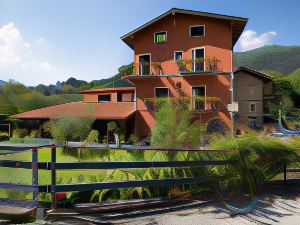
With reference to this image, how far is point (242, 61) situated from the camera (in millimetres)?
89562

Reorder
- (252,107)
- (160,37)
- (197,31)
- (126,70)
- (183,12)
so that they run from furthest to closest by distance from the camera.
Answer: (252,107)
(126,70)
(160,37)
(197,31)
(183,12)

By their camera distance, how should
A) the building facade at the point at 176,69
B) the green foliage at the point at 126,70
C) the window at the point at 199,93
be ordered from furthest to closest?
the green foliage at the point at 126,70 < the building facade at the point at 176,69 < the window at the point at 199,93

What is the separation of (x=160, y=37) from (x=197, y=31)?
9.65 ft

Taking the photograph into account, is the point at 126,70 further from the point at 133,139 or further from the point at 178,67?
the point at 133,139

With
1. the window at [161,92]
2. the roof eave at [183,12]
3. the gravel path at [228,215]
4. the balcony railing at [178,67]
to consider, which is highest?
the roof eave at [183,12]

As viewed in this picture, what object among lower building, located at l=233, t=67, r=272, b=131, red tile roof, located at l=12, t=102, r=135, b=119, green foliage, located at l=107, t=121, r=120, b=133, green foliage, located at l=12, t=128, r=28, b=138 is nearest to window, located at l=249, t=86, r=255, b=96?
lower building, located at l=233, t=67, r=272, b=131

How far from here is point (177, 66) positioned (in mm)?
22859

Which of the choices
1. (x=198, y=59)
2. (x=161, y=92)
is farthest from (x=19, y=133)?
(x=198, y=59)

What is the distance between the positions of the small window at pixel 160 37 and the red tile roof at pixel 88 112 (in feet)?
18.9

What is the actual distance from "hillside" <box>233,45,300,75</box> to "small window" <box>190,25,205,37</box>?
213 ft

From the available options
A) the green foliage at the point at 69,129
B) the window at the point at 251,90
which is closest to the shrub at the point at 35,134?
Answer: the green foliage at the point at 69,129

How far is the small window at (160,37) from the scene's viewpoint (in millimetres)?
23391

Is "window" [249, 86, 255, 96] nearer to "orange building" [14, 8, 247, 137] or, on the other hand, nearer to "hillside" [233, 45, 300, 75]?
"orange building" [14, 8, 247, 137]

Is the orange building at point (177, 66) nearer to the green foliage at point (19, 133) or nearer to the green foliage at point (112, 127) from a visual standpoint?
the green foliage at point (112, 127)
